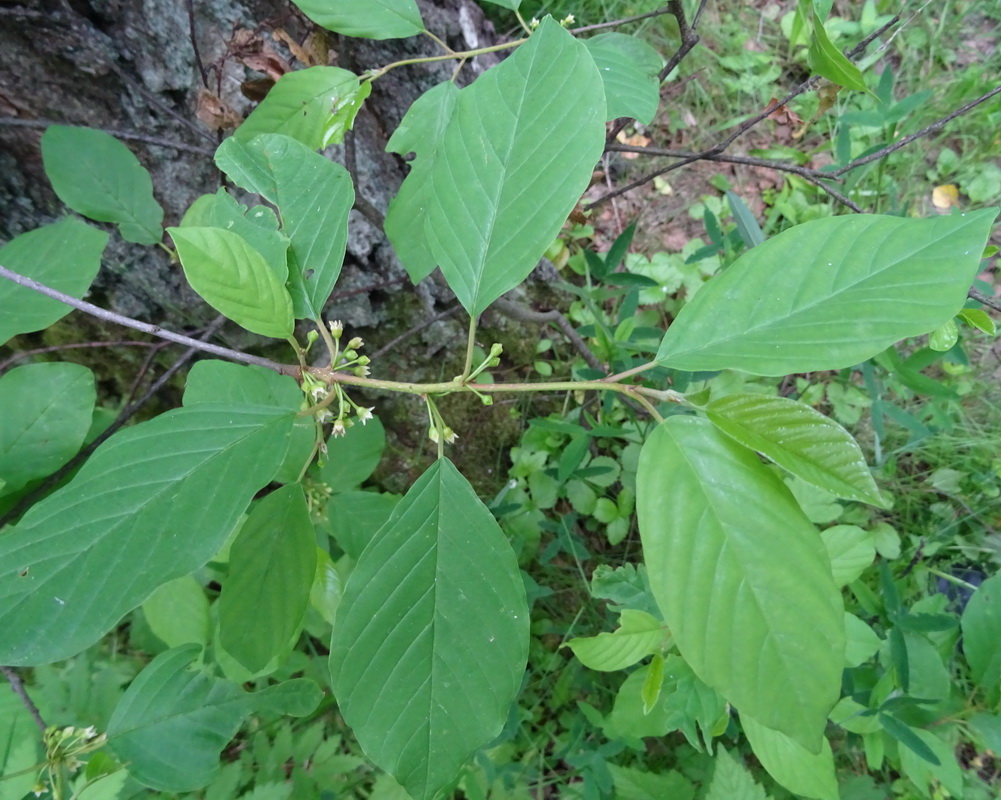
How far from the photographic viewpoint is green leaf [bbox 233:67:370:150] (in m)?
1.03

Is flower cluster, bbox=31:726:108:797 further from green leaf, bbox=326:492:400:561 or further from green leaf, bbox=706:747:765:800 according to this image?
green leaf, bbox=706:747:765:800

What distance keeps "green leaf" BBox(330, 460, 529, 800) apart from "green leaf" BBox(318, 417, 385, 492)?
2.35 ft

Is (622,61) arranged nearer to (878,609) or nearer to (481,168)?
(481,168)

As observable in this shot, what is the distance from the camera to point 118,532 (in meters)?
0.67

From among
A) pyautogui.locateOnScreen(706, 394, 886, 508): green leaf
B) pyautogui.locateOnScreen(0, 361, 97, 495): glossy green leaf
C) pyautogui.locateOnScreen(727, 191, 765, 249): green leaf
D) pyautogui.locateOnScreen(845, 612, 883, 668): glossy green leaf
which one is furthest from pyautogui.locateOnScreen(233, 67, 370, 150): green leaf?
pyautogui.locateOnScreen(845, 612, 883, 668): glossy green leaf

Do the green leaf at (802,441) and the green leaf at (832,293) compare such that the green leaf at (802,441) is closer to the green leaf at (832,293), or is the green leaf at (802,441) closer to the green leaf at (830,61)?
the green leaf at (832,293)

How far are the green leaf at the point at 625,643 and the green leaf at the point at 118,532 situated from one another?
31.2 inches

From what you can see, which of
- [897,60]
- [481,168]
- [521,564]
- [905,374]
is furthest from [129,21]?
[897,60]

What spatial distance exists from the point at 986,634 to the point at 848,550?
0.98ft

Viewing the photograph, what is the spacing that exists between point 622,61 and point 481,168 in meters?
0.49

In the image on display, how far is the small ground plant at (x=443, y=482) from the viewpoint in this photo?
2.05 feet

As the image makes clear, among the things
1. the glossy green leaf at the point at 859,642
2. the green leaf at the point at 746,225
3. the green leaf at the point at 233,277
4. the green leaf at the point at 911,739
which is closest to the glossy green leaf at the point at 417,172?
the green leaf at the point at 233,277

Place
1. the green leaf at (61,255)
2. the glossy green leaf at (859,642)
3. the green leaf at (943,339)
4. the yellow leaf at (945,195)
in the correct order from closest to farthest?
the green leaf at (943,339), the green leaf at (61,255), the glossy green leaf at (859,642), the yellow leaf at (945,195)

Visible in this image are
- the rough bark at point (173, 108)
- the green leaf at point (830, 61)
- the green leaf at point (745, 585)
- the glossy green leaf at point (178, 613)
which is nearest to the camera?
the green leaf at point (745, 585)
